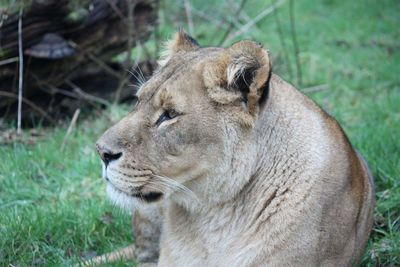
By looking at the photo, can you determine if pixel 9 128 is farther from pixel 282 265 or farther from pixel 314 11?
pixel 314 11

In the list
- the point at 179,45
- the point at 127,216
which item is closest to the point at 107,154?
the point at 179,45

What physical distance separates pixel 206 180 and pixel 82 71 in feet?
11.3

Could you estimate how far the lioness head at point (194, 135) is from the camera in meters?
3.31

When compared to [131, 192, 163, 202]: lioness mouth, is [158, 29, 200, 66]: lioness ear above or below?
above

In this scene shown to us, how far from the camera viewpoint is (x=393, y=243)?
4176mm

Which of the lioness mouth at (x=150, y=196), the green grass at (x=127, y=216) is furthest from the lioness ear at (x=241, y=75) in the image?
the green grass at (x=127, y=216)

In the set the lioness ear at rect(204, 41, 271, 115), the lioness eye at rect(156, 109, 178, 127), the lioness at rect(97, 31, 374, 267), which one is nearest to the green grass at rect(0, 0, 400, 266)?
the lioness at rect(97, 31, 374, 267)

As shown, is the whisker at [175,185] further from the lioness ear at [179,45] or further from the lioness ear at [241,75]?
the lioness ear at [179,45]

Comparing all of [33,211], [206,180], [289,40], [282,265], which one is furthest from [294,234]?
[289,40]

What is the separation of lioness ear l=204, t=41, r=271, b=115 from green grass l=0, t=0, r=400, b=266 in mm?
1388

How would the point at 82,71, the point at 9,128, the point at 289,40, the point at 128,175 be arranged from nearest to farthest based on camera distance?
the point at 128,175 < the point at 9,128 < the point at 82,71 < the point at 289,40

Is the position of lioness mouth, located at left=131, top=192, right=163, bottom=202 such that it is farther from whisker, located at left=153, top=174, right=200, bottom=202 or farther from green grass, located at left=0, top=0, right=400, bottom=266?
green grass, located at left=0, top=0, right=400, bottom=266

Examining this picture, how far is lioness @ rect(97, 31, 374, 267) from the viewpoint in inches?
131

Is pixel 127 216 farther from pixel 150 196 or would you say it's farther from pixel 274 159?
pixel 274 159
